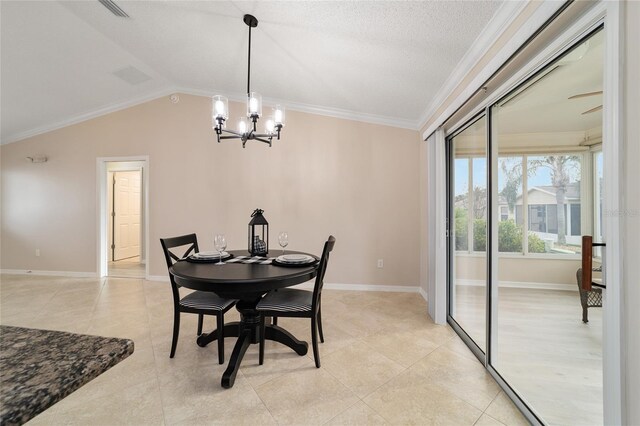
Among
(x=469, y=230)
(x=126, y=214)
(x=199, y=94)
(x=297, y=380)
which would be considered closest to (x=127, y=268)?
(x=126, y=214)

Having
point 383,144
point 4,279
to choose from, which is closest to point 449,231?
point 383,144

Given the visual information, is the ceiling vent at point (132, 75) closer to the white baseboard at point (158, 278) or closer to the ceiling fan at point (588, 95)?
the white baseboard at point (158, 278)

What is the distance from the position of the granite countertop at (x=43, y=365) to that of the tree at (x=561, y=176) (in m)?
2.04

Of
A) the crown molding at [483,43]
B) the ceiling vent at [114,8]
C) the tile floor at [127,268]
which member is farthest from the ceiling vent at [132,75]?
the crown molding at [483,43]

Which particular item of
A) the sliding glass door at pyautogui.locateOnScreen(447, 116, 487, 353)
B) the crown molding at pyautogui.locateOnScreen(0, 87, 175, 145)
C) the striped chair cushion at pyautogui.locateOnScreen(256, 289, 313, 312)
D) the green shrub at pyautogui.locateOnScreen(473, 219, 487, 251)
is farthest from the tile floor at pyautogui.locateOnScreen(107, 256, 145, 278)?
the green shrub at pyautogui.locateOnScreen(473, 219, 487, 251)

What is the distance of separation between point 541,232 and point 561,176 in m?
0.42

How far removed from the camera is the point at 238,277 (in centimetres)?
174

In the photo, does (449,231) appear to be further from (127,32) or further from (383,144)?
(127,32)

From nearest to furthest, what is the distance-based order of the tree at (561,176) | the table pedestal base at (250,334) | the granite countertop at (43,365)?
the granite countertop at (43,365)
the tree at (561,176)
the table pedestal base at (250,334)

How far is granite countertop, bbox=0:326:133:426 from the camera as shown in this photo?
0.39 metres

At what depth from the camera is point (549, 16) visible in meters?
1.19

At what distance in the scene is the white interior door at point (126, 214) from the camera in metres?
5.72

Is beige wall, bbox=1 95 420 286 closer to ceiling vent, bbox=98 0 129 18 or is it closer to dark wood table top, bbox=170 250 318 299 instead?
ceiling vent, bbox=98 0 129 18

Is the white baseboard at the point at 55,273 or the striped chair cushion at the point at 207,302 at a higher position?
the striped chair cushion at the point at 207,302
